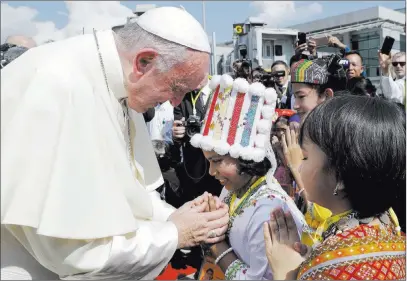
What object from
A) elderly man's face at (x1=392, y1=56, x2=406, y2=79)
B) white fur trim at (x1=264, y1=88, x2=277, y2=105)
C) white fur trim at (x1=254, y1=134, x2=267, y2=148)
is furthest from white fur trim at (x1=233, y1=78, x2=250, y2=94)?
elderly man's face at (x1=392, y1=56, x2=406, y2=79)

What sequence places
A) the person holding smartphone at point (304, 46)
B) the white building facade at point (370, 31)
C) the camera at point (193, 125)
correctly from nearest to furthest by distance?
the camera at point (193, 125) < the person holding smartphone at point (304, 46) < the white building facade at point (370, 31)

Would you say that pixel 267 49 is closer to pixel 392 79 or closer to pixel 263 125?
pixel 392 79

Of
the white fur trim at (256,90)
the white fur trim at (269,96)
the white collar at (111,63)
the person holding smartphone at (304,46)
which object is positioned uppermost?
the person holding smartphone at (304,46)

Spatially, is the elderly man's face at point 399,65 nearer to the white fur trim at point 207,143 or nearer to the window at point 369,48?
the window at point 369,48

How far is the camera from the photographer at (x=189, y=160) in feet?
14.9

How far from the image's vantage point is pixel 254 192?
2.41 m

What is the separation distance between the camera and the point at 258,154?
95.3 inches

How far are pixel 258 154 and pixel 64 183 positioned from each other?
1.10 meters

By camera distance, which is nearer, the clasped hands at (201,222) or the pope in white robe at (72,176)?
the pope in white robe at (72,176)

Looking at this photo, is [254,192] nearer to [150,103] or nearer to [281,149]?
[150,103]

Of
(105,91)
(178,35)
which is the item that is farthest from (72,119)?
(178,35)

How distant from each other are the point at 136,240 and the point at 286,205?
81 cm

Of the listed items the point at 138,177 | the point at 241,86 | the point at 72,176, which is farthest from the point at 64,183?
the point at 241,86

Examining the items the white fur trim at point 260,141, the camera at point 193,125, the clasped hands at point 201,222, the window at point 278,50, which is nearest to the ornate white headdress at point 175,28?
the white fur trim at point 260,141
